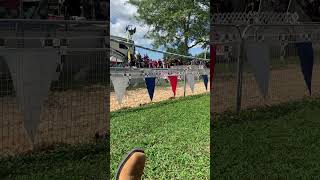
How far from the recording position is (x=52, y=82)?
242cm

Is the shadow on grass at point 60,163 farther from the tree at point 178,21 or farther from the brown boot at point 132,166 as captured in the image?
the brown boot at point 132,166

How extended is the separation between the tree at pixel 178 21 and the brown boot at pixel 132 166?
3.98 ft

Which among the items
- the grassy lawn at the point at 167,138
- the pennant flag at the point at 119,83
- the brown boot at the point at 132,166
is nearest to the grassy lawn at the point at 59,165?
the grassy lawn at the point at 167,138

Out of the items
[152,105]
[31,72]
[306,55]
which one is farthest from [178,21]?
[152,105]

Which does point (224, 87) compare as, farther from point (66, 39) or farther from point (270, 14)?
point (66, 39)

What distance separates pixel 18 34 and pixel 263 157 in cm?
175

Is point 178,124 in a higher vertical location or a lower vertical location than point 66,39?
lower

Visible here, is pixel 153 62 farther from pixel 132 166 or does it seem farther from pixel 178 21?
pixel 132 166

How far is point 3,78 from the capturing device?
2.27 metres

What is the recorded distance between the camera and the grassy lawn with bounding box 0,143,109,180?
2545mm

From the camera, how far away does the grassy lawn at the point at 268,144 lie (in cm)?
266

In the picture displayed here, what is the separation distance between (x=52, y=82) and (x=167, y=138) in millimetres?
1412

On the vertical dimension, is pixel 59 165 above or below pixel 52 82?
below

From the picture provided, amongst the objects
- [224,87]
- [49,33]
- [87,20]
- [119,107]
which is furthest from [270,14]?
[49,33]
